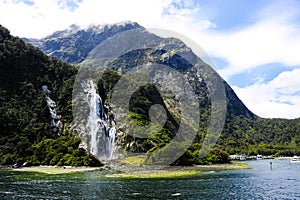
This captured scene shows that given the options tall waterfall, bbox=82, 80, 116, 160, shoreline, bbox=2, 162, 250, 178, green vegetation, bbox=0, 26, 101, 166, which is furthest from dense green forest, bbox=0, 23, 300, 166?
shoreline, bbox=2, 162, 250, 178

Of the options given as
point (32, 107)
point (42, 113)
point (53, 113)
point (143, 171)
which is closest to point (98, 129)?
point (53, 113)

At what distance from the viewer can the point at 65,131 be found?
456 ft

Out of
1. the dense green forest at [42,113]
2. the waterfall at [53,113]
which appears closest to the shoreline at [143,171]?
the dense green forest at [42,113]

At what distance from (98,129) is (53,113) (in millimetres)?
29027

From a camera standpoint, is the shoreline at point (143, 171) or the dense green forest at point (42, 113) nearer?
the shoreline at point (143, 171)

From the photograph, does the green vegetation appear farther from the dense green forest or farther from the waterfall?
the waterfall

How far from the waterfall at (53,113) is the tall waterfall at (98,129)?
1611 cm

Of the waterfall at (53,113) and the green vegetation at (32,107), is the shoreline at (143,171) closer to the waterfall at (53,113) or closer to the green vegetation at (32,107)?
the green vegetation at (32,107)

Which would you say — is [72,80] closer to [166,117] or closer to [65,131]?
[65,131]

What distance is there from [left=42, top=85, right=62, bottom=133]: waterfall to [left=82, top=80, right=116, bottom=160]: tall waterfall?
634 inches

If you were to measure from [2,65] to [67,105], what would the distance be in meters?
36.9

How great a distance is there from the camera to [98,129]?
134 metres

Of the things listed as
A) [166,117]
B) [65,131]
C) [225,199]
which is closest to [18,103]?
[65,131]

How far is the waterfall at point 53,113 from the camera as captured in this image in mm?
143863
